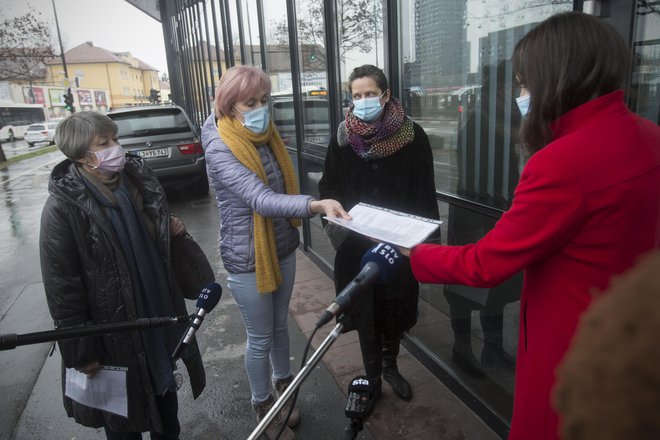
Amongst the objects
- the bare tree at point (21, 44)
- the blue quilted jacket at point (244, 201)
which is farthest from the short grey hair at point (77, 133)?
the bare tree at point (21, 44)

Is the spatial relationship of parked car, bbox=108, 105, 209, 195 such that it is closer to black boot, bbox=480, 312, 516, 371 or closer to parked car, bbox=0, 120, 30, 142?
black boot, bbox=480, 312, 516, 371

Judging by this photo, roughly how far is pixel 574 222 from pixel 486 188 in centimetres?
152

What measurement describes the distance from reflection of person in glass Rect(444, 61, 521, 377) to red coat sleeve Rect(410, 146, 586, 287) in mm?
1213

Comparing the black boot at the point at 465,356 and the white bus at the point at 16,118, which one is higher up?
the white bus at the point at 16,118

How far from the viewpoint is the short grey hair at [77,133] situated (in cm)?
205

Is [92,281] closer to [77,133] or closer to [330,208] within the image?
[77,133]

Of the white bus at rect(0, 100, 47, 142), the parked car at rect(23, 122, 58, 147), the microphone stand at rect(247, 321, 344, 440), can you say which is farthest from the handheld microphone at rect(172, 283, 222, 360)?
the white bus at rect(0, 100, 47, 142)

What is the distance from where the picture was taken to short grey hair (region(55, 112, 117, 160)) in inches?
80.7

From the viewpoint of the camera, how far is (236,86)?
89.2 inches

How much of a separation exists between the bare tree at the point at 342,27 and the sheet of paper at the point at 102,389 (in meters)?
2.85

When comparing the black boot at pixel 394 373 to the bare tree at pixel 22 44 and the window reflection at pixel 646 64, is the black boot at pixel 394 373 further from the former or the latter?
the bare tree at pixel 22 44

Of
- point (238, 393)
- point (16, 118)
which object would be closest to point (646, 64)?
point (238, 393)

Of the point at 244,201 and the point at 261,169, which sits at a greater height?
the point at 261,169

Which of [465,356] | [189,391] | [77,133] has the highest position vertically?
[77,133]
